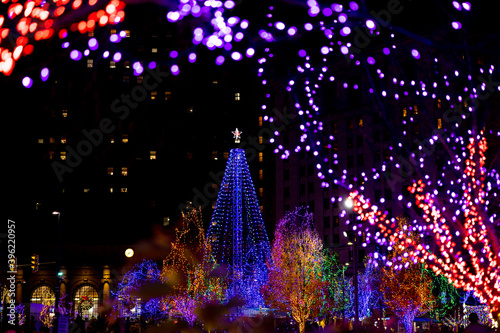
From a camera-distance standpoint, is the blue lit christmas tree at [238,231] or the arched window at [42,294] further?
the arched window at [42,294]

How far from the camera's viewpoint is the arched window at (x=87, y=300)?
81431mm

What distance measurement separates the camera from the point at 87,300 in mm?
82312

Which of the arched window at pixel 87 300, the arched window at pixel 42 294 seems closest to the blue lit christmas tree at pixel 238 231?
the arched window at pixel 87 300

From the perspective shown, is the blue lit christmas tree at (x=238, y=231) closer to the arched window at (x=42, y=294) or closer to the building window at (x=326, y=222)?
the building window at (x=326, y=222)

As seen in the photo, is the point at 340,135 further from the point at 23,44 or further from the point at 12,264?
the point at 23,44

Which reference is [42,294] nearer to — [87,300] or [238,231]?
[87,300]

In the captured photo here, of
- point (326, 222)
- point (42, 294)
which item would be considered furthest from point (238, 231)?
point (42, 294)

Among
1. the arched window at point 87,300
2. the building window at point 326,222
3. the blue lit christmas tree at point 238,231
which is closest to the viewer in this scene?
the blue lit christmas tree at point 238,231

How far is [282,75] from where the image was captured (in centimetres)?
9875

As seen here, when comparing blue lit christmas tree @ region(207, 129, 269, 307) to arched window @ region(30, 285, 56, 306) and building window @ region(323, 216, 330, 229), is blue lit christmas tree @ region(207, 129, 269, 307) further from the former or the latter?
arched window @ region(30, 285, 56, 306)

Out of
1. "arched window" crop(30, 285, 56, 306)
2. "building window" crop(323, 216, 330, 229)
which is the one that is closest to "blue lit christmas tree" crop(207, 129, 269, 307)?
"building window" crop(323, 216, 330, 229)

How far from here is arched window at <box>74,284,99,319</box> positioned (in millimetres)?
81431

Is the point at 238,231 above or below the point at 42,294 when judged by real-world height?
above

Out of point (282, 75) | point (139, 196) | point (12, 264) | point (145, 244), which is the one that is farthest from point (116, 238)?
point (145, 244)
